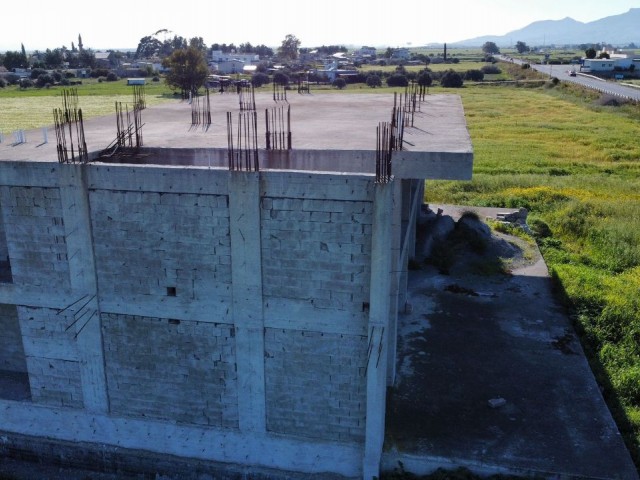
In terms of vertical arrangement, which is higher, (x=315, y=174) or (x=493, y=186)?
(x=315, y=174)

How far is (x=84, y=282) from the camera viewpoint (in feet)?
36.7

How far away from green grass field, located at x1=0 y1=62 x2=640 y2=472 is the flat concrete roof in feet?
21.2

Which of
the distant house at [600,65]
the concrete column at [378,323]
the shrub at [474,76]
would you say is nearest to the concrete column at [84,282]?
the concrete column at [378,323]

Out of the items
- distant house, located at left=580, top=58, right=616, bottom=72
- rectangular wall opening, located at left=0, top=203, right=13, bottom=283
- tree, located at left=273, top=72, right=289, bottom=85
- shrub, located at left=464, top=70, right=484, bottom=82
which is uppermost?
distant house, located at left=580, top=58, right=616, bottom=72

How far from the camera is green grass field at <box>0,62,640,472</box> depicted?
1554 cm

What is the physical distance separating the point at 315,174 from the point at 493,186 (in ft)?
81.3

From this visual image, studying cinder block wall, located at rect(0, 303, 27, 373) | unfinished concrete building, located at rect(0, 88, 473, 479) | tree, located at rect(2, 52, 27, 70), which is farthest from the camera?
tree, located at rect(2, 52, 27, 70)

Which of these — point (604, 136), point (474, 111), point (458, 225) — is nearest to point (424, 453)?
point (458, 225)

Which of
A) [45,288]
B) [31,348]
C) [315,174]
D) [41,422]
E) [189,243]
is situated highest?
[315,174]

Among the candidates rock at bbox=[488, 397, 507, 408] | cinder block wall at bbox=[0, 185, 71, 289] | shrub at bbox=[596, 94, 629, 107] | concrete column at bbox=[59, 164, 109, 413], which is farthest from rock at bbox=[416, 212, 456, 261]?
shrub at bbox=[596, 94, 629, 107]

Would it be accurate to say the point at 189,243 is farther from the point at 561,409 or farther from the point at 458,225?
the point at 458,225

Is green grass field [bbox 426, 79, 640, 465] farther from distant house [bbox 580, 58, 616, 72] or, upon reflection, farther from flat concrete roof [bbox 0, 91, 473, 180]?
distant house [bbox 580, 58, 616, 72]

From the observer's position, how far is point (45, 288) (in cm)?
1143

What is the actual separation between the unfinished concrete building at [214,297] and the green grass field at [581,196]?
6.01 metres
